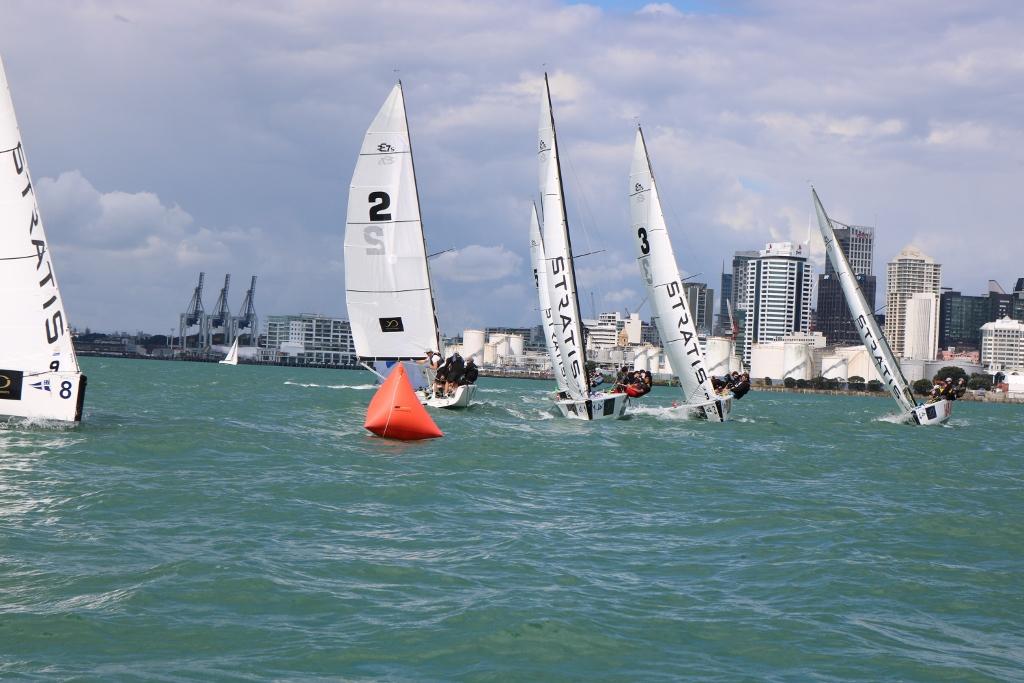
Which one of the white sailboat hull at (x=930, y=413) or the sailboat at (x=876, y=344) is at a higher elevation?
the sailboat at (x=876, y=344)

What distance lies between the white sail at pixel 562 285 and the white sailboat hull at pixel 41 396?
12.9 m

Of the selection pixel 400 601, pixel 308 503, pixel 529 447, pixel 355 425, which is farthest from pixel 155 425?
pixel 400 601

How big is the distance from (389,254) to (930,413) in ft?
58.9

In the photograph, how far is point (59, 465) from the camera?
13.6 m

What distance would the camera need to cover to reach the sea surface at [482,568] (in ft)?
22.5

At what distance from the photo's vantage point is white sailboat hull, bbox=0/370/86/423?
16.9 m

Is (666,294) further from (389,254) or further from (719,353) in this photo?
(719,353)

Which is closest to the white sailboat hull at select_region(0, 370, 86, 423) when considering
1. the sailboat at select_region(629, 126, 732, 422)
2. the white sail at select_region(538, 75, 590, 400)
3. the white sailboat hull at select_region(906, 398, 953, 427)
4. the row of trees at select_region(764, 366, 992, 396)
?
the white sail at select_region(538, 75, 590, 400)

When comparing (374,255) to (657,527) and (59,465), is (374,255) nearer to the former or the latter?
(59,465)

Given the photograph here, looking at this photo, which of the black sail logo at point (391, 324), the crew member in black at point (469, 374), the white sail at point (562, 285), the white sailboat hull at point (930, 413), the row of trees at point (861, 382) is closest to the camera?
the white sail at point (562, 285)

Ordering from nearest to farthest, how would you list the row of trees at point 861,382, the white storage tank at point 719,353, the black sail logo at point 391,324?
the black sail logo at point 391,324 → the row of trees at point 861,382 → the white storage tank at point 719,353

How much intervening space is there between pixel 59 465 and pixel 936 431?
1030 inches

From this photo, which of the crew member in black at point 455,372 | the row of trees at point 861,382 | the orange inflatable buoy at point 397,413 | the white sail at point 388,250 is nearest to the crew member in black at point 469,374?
the crew member in black at point 455,372

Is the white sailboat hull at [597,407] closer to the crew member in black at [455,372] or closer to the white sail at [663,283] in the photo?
the white sail at [663,283]
